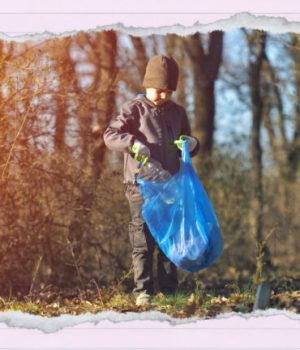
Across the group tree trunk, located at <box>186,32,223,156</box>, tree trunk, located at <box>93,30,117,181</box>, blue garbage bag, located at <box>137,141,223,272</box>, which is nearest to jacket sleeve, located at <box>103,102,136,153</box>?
blue garbage bag, located at <box>137,141,223,272</box>

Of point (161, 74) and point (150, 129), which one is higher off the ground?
point (161, 74)

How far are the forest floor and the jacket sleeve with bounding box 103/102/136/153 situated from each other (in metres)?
0.97

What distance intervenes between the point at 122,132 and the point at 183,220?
25.6 inches

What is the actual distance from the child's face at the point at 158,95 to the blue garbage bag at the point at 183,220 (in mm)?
299

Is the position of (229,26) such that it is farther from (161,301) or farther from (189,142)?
(161,301)

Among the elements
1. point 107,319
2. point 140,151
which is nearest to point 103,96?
point 140,151

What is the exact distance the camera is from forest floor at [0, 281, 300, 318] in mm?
4727

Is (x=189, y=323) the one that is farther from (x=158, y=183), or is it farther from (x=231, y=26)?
(x=231, y=26)

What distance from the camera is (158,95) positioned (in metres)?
4.85

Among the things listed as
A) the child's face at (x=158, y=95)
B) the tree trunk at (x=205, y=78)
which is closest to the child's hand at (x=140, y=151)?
the child's face at (x=158, y=95)

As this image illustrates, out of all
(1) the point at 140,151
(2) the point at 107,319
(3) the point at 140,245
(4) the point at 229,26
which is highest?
(4) the point at 229,26

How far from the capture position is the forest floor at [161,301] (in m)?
4.73

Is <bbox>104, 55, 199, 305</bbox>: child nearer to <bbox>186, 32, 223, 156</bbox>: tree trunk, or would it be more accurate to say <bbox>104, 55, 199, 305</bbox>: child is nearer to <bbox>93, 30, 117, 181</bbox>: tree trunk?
<bbox>93, 30, 117, 181</bbox>: tree trunk

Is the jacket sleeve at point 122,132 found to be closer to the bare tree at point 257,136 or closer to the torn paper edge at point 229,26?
the torn paper edge at point 229,26
